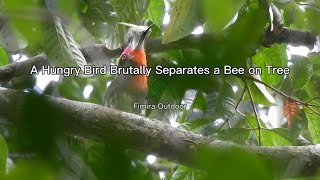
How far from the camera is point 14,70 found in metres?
0.96

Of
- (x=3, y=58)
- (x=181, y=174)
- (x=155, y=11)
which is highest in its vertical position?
(x=155, y=11)

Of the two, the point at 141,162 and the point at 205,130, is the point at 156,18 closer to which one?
the point at 205,130

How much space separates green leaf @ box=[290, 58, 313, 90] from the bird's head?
1.01 ft

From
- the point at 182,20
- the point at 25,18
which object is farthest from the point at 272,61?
the point at 25,18

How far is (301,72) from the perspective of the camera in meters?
1.03

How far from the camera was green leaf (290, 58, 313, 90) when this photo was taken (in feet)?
3.34

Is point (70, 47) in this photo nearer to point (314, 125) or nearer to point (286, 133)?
point (286, 133)

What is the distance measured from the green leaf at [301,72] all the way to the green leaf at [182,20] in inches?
16.6

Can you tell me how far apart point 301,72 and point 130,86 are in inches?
14.0

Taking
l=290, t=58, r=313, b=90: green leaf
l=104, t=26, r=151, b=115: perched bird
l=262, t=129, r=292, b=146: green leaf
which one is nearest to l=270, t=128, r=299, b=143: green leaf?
l=262, t=129, r=292, b=146: green leaf

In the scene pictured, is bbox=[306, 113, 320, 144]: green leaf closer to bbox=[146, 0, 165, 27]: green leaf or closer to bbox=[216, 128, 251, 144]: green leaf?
bbox=[216, 128, 251, 144]: green leaf

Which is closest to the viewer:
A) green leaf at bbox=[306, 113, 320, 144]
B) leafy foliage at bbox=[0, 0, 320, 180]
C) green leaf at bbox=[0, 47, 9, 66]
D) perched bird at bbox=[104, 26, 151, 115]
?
leafy foliage at bbox=[0, 0, 320, 180]

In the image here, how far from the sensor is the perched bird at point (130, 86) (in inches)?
32.4

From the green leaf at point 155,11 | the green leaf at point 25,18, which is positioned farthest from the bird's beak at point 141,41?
the green leaf at point 25,18
